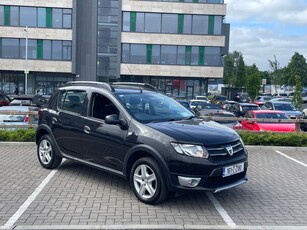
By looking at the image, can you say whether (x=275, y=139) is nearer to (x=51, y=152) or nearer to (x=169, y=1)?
(x=51, y=152)

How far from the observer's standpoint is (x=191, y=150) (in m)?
4.88

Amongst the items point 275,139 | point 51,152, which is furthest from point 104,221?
point 275,139

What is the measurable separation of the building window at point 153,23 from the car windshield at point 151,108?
33.3 m

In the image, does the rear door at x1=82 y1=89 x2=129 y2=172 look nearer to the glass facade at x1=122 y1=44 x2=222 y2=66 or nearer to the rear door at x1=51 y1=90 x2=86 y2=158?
the rear door at x1=51 y1=90 x2=86 y2=158

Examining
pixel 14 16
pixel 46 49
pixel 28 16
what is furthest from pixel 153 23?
pixel 14 16

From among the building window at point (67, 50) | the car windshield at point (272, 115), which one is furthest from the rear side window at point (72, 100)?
the building window at point (67, 50)

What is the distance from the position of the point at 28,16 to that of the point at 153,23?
46.1ft

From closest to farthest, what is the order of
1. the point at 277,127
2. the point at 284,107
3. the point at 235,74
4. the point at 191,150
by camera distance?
the point at 191,150, the point at 277,127, the point at 284,107, the point at 235,74

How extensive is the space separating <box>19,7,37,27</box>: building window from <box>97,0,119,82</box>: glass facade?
24.7 ft

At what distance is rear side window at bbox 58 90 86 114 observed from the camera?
6.38m

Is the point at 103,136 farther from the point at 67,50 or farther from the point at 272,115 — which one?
the point at 67,50

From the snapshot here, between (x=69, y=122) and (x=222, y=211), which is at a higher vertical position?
(x=69, y=122)

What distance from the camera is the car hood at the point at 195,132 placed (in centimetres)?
495

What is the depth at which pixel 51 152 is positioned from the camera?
702 centimetres
